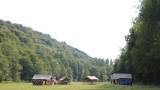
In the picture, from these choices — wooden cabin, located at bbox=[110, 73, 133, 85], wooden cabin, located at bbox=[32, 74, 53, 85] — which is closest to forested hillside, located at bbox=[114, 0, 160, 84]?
wooden cabin, located at bbox=[110, 73, 133, 85]

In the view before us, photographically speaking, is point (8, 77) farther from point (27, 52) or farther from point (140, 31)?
point (140, 31)

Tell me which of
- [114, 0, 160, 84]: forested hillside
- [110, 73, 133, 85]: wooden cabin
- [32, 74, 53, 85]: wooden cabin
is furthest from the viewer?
[32, 74, 53, 85]: wooden cabin

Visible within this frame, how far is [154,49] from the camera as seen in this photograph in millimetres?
74875

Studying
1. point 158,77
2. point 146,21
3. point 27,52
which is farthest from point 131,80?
point 27,52

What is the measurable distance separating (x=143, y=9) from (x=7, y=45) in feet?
382

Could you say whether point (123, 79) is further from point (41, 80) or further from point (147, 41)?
point (147, 41)

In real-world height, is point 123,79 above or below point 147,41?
below

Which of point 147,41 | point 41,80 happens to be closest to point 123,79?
point 41,80

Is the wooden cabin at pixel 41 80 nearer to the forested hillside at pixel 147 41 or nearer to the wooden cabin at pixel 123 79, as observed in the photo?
the wooden cabin at pixel 123 79

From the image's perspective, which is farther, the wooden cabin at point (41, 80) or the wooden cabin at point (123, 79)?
the wooden cabin at point (41, 80)

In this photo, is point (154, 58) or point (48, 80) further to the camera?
point (48, 80)

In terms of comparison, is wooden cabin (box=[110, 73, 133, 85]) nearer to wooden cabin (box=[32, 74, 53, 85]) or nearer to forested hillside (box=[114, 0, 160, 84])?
forested hillside (box=[114, 0, 160, 84])

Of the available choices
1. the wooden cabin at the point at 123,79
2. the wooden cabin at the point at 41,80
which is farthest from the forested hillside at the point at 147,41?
the wooden cabin at the point at 41,80

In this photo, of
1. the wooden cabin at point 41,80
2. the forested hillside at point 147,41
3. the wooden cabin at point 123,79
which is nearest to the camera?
the forested hillside at point 147,41
